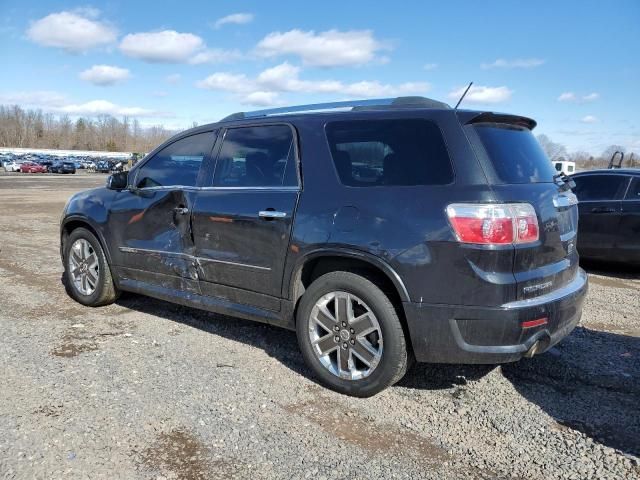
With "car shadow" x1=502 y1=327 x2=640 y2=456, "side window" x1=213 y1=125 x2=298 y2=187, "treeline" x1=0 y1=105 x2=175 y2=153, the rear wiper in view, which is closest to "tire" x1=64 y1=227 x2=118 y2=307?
"side window" x1=213 y1=125 x2=298 y2=187

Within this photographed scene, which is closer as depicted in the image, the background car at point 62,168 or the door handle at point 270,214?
the door handle at point 270,214

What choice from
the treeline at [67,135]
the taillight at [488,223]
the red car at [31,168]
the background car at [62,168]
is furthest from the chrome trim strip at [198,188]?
the treeline at [67,135]

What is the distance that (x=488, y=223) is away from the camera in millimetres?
3047

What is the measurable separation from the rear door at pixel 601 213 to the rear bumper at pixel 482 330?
4958mm

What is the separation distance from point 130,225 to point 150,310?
1019mm

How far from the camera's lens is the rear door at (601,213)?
756 centimetres

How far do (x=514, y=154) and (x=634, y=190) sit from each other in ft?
16.8

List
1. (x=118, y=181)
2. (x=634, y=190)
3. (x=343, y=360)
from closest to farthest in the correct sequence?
(x=343, y=360) < (x=118, y=181) < (x=634, y=190)

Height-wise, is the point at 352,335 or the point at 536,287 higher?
the point at 536,287

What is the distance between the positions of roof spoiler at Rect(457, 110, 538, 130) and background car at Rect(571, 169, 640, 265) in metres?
4.49

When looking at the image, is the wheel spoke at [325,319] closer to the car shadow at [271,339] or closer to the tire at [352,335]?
the tire at [352,335]

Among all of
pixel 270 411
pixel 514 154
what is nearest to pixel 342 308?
pixel 270 411

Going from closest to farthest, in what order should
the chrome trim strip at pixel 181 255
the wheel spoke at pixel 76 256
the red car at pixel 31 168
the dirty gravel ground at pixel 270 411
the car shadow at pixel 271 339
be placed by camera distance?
the dirty gravel ground at pixel 270 411
the car shadow at pixel 271 339
the chrome trim strip at pixel 181 255
the wheel spoke at pixel 76 256
the red car at pixel 31 168

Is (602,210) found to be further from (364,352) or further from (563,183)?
(364,352)
